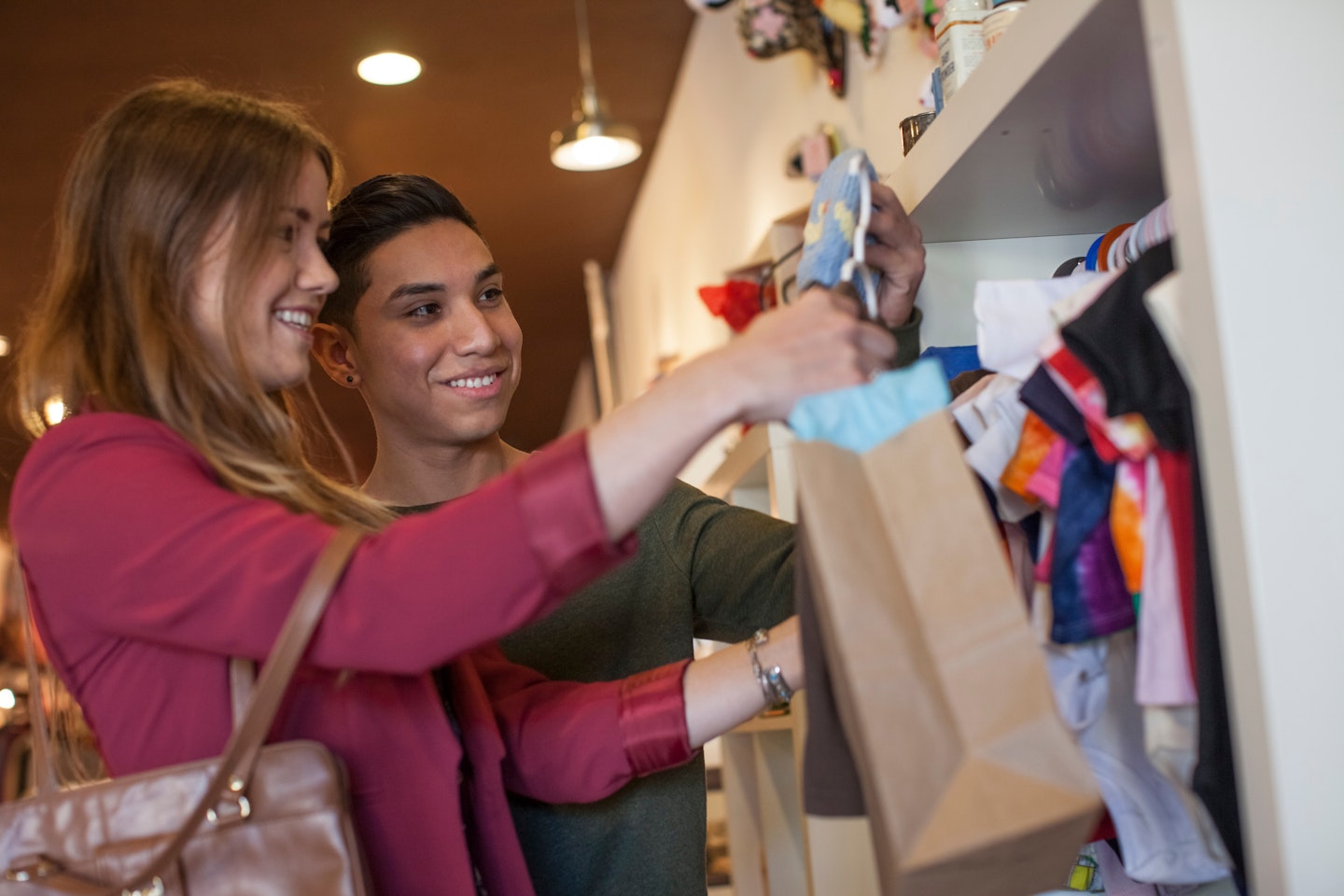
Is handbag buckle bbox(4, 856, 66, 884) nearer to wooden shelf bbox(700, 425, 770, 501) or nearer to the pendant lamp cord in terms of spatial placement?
wooden shelf bbox(700, 425, 770, 501)

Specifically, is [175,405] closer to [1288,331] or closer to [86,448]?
[86,448]

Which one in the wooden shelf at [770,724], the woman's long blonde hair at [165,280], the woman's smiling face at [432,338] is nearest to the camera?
the woman's long blonde hair at [165,280]

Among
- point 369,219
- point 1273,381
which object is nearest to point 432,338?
point 369,219

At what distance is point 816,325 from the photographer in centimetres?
88

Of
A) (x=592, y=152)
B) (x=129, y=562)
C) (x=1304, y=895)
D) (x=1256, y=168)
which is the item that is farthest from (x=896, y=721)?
(x=592, y=152)

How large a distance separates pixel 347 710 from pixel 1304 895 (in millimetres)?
743

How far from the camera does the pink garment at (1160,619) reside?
2.75 feet

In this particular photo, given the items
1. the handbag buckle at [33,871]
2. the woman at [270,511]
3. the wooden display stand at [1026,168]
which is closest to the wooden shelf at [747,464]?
the wooden display stand at [1026,168]

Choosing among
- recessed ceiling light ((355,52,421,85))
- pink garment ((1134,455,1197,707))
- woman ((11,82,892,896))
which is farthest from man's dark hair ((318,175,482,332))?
recessed ceiling light ((355,52,421,85))

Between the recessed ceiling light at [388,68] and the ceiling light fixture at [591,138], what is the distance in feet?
2.02

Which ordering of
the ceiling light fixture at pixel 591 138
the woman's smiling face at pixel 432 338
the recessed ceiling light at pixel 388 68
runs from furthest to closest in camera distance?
the recessed ceiling light at pixel 388 68 < the ceiling light fixture at pixel 591 138 < the woman's smiling face at pixel 432 338

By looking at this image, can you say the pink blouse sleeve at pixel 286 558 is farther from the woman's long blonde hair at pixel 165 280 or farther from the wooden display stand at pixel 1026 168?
the wooden display stand at pixel 1026 168

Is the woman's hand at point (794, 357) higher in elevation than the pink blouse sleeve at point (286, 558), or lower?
higher

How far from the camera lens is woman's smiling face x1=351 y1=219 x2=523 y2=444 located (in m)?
1.74
